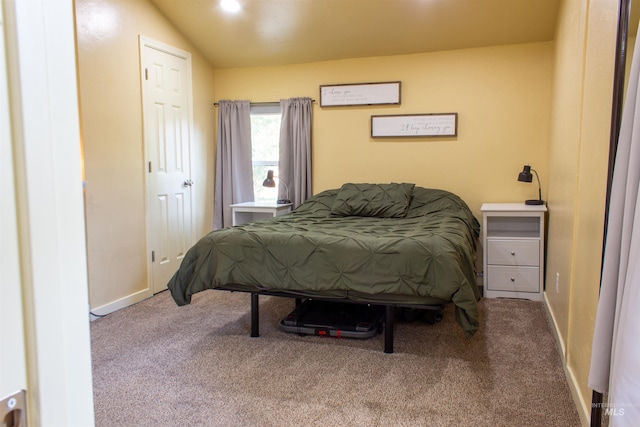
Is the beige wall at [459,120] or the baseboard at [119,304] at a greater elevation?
the beige wall at [459,120]

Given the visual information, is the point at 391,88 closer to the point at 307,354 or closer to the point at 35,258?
the point at 307,354

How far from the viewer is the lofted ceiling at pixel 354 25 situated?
3600 mm

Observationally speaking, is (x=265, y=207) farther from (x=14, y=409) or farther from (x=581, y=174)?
(x=14, y=409)

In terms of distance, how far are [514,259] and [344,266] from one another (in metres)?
1.85

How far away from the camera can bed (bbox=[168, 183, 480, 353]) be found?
2.35 metres

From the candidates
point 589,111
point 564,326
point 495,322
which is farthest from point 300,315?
point 589,111

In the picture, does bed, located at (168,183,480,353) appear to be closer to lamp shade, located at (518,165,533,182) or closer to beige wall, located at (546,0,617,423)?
beige wall, located at (546,0,617,423)

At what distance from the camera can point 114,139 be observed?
11.2 ft

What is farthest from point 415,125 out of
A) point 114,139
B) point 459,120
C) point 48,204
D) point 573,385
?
point 48,204

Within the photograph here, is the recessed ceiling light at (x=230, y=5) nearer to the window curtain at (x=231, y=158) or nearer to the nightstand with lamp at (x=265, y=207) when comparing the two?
the window curtain at (x=231, y=158)

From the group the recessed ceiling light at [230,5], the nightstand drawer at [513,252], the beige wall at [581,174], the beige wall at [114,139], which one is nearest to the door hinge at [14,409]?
the beige wall at [581,174]

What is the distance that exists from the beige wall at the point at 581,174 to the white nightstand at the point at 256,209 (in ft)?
7.84

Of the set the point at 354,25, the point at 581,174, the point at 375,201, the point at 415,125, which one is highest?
the point at 354,25

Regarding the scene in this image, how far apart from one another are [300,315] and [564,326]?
1.54 meters
